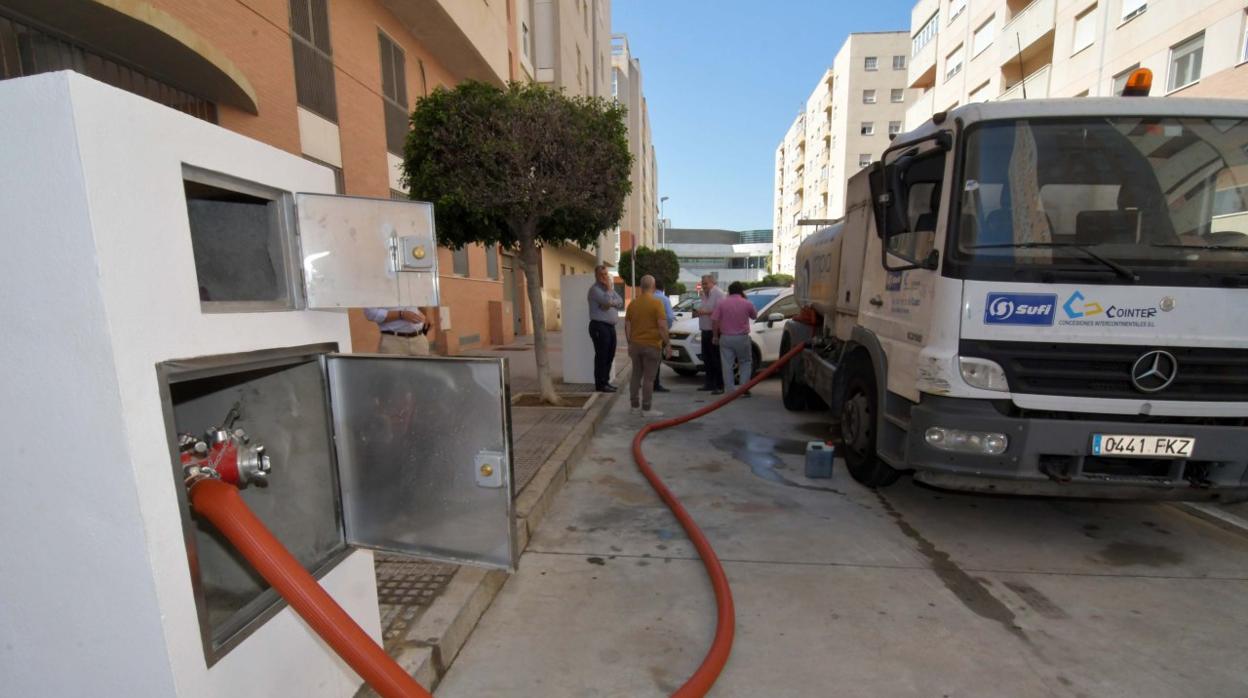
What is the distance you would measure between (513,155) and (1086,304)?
4876 millimetres

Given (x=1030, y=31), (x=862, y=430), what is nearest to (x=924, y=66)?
(x=1030, y=31)

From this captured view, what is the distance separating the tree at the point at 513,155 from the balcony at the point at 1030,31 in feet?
65.1

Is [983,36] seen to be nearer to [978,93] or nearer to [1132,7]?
[978,93]

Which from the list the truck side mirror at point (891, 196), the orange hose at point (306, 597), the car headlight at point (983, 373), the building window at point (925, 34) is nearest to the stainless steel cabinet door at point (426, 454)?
the orange hose at point (306, 597)

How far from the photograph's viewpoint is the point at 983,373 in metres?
3.29

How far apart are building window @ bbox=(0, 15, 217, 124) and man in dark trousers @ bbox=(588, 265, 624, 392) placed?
4567 mm

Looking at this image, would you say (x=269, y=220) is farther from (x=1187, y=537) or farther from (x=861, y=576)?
(x=1187, y=537)

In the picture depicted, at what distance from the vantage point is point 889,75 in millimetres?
43719

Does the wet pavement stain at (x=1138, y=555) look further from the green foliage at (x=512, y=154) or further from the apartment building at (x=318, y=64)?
the apartment building at (x=318, y=64)

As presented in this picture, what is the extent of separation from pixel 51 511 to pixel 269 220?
94 cm

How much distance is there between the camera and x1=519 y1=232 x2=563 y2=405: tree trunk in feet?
22.0

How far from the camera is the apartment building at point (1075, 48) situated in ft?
42.6

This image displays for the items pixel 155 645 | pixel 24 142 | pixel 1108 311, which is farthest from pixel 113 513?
pixel 1108 311

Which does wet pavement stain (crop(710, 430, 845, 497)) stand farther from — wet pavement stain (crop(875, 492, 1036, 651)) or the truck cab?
the truck cab
